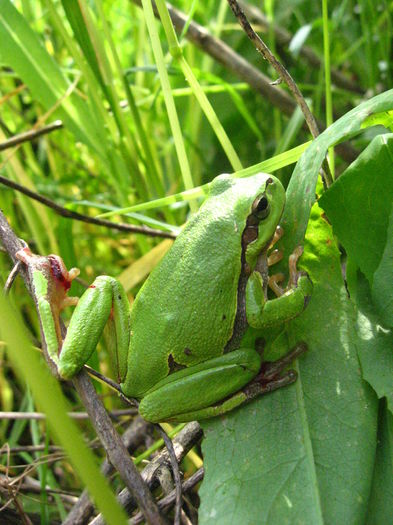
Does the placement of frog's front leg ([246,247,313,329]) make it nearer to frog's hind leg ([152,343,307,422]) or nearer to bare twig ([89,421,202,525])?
frog's hind leg ([152,343,307,422])

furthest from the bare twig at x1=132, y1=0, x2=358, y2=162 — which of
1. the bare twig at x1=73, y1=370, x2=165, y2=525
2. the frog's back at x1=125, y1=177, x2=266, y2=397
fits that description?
the bare twig at x1=73, y1=370, x2=165, y2=525

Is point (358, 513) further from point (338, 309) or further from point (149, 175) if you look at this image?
point (149, 175)

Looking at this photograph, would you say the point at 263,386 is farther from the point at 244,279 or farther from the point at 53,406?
the point at 53,406

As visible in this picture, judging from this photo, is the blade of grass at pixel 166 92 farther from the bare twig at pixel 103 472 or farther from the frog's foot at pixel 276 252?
the bare twig at pixel 103 472

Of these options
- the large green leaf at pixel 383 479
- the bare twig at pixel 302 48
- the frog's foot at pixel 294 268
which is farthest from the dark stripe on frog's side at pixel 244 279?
the bare twig at pixel 302 48

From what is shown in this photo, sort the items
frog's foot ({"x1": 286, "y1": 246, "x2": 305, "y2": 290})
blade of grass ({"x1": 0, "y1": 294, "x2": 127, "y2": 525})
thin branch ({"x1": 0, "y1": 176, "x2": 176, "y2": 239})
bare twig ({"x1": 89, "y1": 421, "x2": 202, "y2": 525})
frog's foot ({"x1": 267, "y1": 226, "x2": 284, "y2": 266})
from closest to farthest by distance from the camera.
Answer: blade of grass ({"x1": 0, "y1": 294, "x2": 127, "y2": 525}) → bare twig ({"x1": 89, "y1": 421, "x2": 202, "y2": 525}) → frog's foot ({"x1": 286, "y1": 246, "x2": 305, "y2": 290}) → frog's foot ({"x1": 267, "y1": 226, "x2": 284, "y2": 266}) → thin branch ({"x1": 0, "y1": 176, "x2": 176, "y2": 239})

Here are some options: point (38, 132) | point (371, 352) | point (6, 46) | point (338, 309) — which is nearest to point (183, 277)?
point (338, 309)
